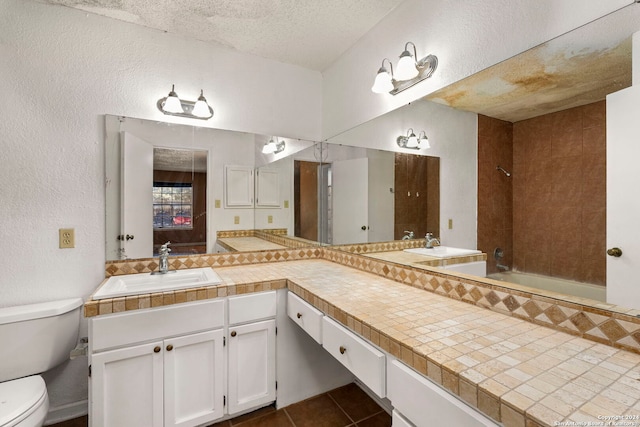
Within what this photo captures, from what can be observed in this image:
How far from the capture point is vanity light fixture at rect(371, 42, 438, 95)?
147 cm

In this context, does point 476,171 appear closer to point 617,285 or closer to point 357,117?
point 617,285

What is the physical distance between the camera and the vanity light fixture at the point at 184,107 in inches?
71.2

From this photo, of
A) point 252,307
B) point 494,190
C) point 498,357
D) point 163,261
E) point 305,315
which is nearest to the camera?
point 498,357

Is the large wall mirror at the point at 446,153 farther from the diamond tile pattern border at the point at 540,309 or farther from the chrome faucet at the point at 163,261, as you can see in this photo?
the chrome faucet at the point at 163,261

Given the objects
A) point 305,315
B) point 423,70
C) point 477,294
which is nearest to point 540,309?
point 477,294

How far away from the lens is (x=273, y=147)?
2.24 meters

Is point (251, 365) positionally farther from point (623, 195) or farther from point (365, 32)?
point (365, 32)

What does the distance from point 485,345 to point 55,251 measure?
85.5 inches

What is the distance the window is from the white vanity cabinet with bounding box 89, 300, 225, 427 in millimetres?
684

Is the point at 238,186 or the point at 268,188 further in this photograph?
the point at 268,188

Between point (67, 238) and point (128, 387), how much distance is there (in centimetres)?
93

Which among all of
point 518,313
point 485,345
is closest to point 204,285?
point 485,345

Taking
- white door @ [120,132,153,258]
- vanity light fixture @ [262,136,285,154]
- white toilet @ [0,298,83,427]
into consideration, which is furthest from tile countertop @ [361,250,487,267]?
white toilet @ [0,298,83,427]

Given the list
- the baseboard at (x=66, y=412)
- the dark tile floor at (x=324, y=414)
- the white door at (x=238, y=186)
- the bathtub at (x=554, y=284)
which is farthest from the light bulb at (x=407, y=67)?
the baseboard at (x=66, y=412)
